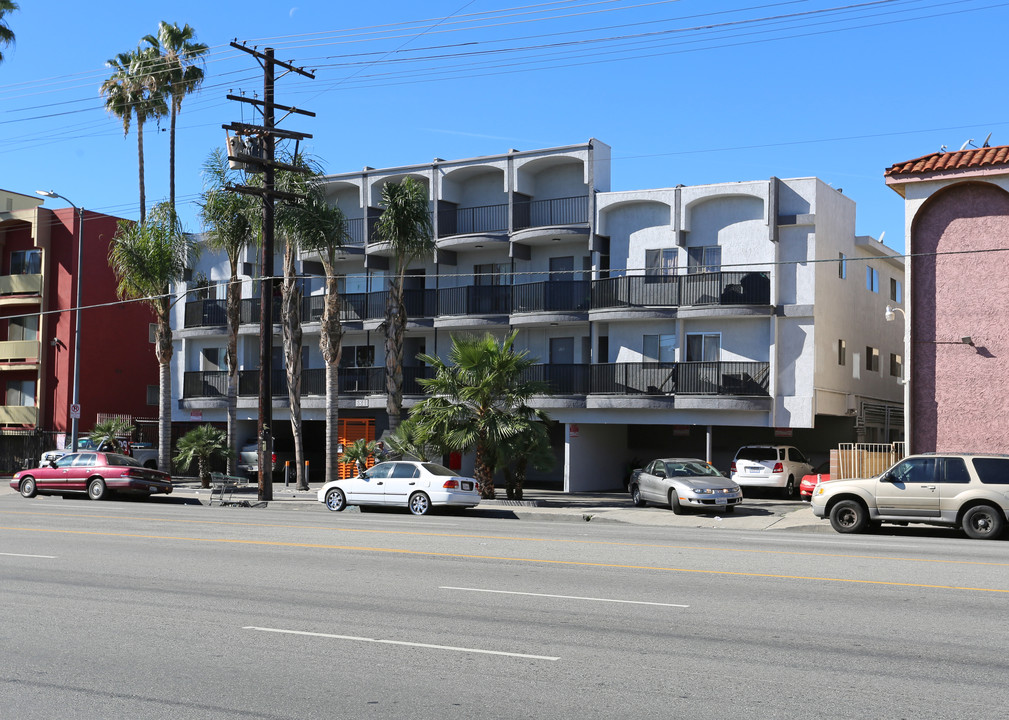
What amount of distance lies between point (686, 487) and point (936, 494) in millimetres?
7067

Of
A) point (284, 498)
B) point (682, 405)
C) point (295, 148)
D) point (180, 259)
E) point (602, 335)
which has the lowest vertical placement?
point (284, 498)

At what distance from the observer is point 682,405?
33500 millimetres

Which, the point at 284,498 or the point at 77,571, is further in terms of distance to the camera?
the point at 284,498

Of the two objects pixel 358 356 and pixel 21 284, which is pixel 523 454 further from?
pixel 21 284

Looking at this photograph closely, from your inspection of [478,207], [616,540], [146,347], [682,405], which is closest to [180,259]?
[478,207]

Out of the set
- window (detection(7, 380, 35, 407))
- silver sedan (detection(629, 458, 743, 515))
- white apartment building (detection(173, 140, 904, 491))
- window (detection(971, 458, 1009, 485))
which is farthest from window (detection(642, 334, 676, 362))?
window (detection(7, 380, 35, 407))

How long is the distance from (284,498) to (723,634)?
24.1 meters

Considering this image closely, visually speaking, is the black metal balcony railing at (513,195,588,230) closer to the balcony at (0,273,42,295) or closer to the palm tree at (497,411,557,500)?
the palm tree at (497,411,557,500)

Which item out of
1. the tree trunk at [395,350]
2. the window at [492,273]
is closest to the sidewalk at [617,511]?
the tree trunk at [395,350]

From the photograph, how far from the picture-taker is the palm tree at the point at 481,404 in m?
28.7

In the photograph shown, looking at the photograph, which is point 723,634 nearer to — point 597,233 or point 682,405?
point 682,405

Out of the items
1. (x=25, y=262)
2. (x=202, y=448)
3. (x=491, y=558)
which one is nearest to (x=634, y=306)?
(x=202, y=448)

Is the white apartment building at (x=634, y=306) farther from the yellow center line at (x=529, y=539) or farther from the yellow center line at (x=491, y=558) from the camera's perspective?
the yellow center line at (x=491, y=558)

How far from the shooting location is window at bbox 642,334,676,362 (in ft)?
114
